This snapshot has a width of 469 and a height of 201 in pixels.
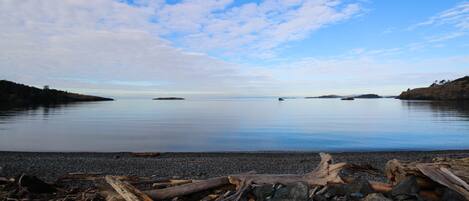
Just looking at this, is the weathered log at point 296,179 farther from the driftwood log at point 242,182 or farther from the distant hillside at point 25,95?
the distant hillside at point 25,95

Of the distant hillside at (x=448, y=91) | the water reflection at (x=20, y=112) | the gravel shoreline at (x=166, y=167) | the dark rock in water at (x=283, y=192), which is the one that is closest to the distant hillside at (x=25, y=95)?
the water reflection at (x=20, y=112)

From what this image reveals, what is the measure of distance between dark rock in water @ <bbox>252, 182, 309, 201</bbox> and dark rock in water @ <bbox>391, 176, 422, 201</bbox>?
5.50 feet

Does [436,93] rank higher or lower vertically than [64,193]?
higher

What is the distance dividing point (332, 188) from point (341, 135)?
3038 cm

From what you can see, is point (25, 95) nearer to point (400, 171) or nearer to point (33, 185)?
point (33, 185)

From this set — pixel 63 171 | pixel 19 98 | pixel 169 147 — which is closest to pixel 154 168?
pixel 63 171

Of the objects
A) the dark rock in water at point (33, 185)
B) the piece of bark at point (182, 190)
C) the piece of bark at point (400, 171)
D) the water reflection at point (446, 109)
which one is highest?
the water reflection at point (446, 109)

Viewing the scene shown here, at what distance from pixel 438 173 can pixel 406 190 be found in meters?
0.74

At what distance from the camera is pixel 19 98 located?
12388cm

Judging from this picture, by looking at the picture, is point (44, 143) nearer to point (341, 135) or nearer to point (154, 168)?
point (154, 168)

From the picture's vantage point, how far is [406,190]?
8.33 meters

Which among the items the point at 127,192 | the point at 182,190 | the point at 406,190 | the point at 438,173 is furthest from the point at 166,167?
the point at 438,173

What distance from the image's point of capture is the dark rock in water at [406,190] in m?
8.20

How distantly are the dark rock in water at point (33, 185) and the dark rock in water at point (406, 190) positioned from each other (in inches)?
299
